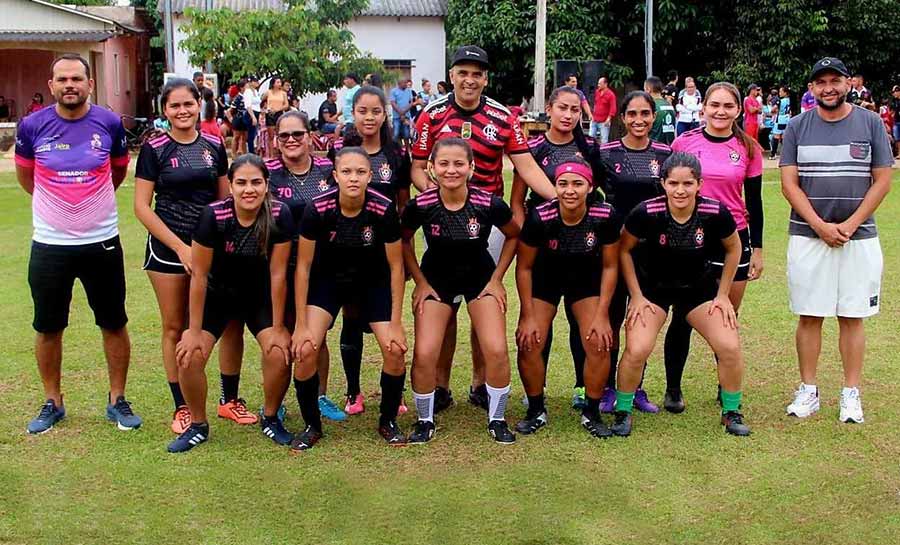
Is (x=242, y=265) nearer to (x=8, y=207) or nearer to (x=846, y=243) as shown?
(x=846, y=243)

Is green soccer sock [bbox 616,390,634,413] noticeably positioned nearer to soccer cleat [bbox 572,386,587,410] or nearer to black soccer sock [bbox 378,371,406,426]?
soccer cleat [bbox 572,386,587,410]

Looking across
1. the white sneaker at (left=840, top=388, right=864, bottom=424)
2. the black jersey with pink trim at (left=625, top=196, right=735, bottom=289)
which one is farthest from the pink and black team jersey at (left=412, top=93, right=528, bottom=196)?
the white sneaker at (left=840, top=388, right=864, bottom=424)

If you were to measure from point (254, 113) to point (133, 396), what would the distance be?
15.3 meters

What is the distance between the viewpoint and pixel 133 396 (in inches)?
255

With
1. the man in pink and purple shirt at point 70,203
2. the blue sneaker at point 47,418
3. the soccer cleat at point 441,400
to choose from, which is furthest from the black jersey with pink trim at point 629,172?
the blue sneaker at point 47,418

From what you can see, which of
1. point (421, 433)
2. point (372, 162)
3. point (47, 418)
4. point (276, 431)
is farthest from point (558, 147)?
point (47, 418)

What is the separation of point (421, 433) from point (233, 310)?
1.19 meters

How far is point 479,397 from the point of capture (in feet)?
21.0

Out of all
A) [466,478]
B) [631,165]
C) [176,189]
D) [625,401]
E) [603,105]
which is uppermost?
[603,105]

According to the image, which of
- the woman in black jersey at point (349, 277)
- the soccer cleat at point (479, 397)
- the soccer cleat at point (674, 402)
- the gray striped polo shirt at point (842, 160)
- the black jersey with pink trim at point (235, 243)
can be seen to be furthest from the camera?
the soccer cleat at point (479, 397)

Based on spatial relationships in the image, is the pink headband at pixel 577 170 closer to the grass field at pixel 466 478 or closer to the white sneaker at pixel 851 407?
the grass field at pixel 466 478

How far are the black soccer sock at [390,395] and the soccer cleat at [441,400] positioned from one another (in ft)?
1.71

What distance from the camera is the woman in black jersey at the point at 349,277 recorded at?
5.49 m

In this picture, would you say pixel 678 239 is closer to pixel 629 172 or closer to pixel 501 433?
pixel 629 172
